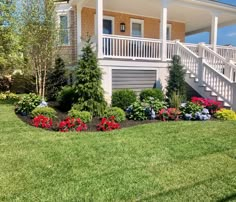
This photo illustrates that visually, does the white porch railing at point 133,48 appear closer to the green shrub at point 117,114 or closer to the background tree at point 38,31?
the background tree at point 38,31

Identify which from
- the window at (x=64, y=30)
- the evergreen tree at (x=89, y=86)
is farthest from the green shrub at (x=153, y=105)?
the window at (x=64, y=30)

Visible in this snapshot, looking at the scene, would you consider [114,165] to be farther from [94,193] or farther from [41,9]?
[41,9]

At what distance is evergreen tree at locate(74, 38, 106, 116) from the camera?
26.9ft

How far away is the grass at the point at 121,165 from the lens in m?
3.49

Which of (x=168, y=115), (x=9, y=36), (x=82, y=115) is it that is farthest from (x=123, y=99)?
(x=9, y=36)

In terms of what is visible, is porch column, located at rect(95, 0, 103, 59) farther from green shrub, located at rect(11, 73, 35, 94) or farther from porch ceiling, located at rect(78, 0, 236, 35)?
green shrub, located at rect(11, 73, 35, 94)

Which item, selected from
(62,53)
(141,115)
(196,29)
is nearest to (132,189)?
(141,115)

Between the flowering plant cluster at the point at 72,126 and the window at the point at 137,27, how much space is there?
9.35 meters

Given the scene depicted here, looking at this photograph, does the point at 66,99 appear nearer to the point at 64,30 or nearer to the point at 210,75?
the point at 64,30

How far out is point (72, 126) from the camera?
Result: 667 cm

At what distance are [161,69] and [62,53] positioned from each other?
487cm

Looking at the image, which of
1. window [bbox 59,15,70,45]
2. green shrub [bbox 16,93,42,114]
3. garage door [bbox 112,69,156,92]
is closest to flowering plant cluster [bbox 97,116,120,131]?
green shrub [bbox 16,93,42,114]

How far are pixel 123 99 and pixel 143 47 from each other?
3149 mm

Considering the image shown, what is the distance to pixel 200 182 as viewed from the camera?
382 cm
